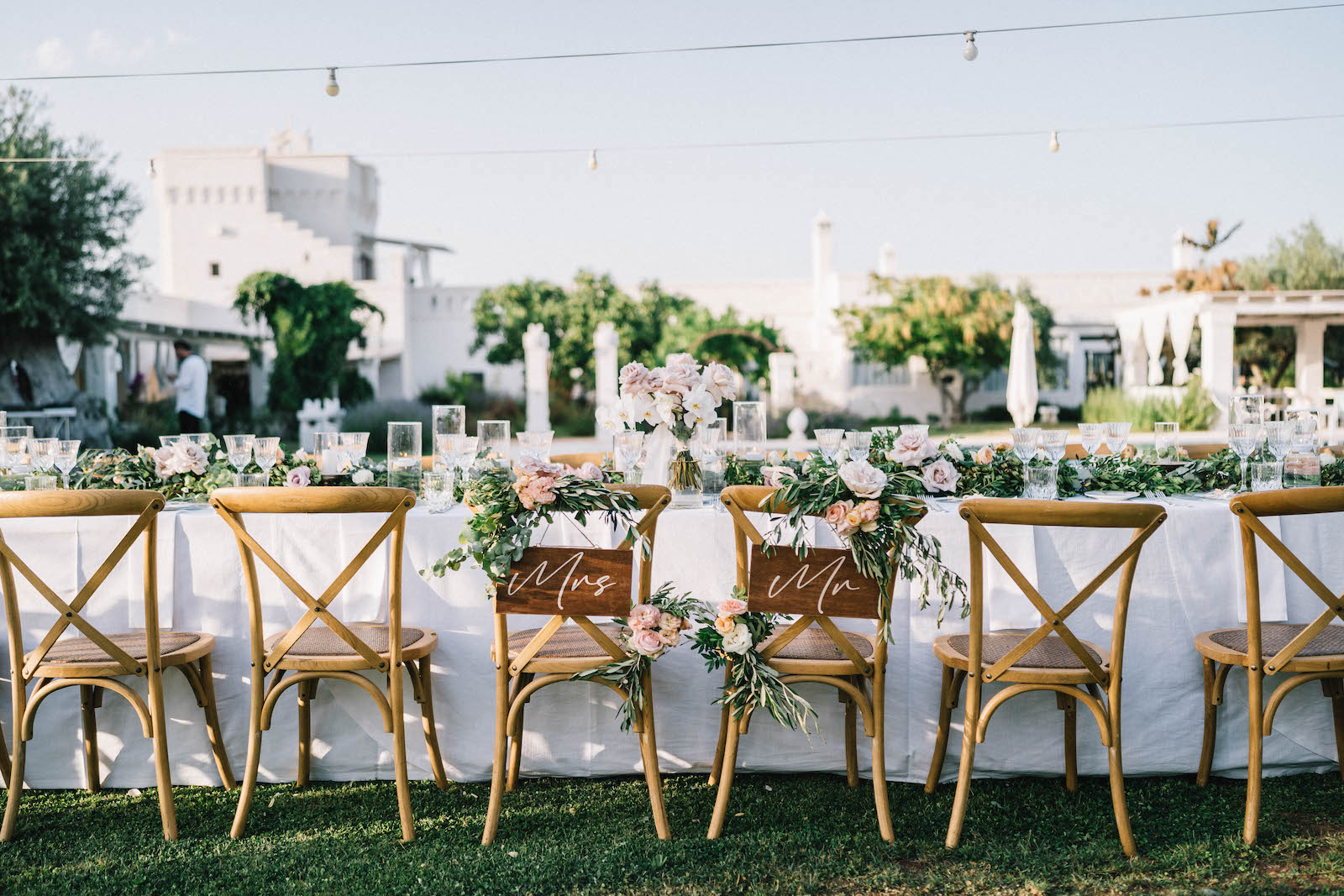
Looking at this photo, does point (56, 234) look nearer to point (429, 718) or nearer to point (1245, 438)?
point (429, 718)

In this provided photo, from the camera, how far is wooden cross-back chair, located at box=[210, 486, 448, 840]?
8.25ft

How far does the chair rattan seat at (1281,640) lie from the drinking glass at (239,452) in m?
3.18

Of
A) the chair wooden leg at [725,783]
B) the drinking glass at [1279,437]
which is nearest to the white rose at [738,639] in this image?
the chair wooden leg at [725,783]

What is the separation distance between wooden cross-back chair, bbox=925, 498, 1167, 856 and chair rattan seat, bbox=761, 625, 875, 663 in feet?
0.76

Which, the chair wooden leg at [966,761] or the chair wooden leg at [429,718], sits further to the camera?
the chair wooden leg at [429,718]

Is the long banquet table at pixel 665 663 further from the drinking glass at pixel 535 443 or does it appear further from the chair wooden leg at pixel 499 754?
the chair wooden leg at pixel 499 754

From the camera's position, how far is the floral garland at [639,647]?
8.50 feet

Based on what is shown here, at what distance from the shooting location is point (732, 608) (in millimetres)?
2615

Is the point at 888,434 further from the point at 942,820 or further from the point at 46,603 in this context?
the point at 46,603

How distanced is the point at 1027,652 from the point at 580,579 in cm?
120

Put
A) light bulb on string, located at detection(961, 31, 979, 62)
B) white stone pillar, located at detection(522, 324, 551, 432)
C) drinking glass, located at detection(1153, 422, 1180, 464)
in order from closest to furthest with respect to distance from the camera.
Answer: drinking glass, located at detection(1153, 422, 1180, 464), light bulb on string, located at detection(961, 31, 979, 62), white stone pillar, located at detection(522, 324, 551, 432)

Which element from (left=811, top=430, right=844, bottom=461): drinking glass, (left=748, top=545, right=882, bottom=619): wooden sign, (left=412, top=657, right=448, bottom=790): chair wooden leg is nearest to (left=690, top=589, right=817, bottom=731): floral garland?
(left=748, top=545, right=882, bottom=619): wooden sign

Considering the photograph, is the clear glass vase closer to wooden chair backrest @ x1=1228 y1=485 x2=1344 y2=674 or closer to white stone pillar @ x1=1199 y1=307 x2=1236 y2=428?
wooden chair backrest @ x1=1228 y1=485 x2=1344 y2=674

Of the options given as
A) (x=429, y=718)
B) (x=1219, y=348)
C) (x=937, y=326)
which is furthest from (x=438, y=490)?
(x=937, y=326)
